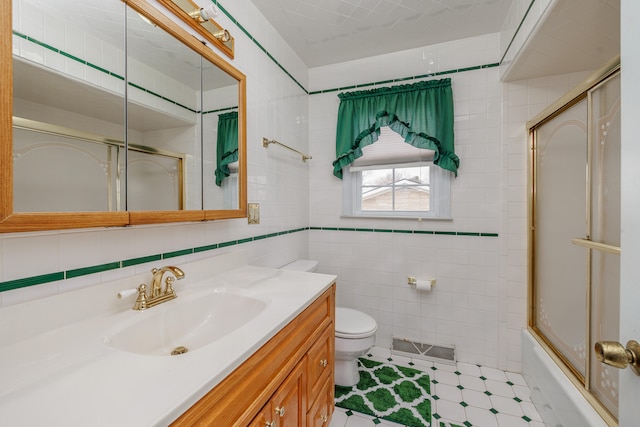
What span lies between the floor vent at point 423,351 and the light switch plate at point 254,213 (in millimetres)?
1516

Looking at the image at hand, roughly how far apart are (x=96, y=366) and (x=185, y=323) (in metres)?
0.41

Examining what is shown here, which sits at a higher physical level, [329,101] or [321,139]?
[329,101]

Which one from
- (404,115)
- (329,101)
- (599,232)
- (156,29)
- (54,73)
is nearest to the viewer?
(54,73)

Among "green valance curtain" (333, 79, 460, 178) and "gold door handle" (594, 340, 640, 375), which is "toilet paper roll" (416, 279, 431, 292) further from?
"gold door handle" (594, 340, 640, 375)

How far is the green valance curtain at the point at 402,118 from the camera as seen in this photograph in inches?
79.7

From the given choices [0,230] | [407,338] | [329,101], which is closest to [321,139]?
[329,101]

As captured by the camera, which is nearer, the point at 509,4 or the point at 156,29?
the point at 156,29

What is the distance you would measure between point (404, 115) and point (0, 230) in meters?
2.18

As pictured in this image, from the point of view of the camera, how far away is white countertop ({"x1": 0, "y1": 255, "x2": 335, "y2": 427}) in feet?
1.56

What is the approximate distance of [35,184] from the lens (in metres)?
0.73

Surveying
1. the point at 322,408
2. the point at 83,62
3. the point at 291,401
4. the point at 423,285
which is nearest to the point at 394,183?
the point at 423,285

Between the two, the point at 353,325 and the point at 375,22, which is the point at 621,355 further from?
the point at 375,22

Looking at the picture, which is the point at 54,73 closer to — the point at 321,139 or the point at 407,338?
the point at 321,139

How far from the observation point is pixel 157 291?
39.8 inches
